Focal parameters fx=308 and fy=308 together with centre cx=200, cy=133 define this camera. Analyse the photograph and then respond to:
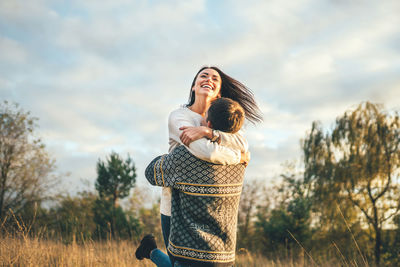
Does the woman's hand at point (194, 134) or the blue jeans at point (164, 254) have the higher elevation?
the woman's hand at point (194, 134)

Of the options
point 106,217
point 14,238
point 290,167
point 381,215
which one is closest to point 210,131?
point 14,238

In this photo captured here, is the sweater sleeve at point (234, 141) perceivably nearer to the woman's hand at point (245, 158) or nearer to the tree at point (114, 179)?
the woman's hand at point (245, 158)

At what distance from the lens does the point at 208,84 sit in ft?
8.42

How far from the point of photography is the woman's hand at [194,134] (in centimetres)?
183

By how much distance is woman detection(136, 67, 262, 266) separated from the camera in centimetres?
182

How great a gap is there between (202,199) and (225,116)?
0.53m

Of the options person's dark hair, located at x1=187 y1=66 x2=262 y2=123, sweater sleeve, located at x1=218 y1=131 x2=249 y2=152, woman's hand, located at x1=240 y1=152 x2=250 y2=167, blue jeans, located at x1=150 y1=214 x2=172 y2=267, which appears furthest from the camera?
person's dark hair, located at x1=187 y1=66 x2=262 y2=123

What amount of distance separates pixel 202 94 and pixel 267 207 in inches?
564

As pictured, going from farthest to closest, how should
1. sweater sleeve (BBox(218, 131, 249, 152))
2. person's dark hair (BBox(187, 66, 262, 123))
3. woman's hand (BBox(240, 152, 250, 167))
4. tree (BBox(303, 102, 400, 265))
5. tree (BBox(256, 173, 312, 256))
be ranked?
tree (BBox(303, 102, 400, 265)) → tree (BBox(256, 173, 312, 256)) → person's dark hair (BBox(187, 66, 262, 123)) → woman's hand (BBox(240, 152, 250, 167)) → sweater sleeve (BBox(218, 131, 249, 152))

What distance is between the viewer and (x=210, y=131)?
187 cm

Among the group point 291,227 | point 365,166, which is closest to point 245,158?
point 291,227

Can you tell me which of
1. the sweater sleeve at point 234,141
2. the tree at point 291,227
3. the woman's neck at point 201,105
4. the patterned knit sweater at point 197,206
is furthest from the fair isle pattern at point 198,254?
the tree at point 291,227

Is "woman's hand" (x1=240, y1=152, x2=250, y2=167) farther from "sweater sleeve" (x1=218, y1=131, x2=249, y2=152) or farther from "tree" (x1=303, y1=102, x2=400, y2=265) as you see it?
"tree" (x1=303, y1=102, x2=400, y2=265)

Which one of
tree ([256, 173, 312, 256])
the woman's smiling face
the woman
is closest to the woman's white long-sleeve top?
the woman
